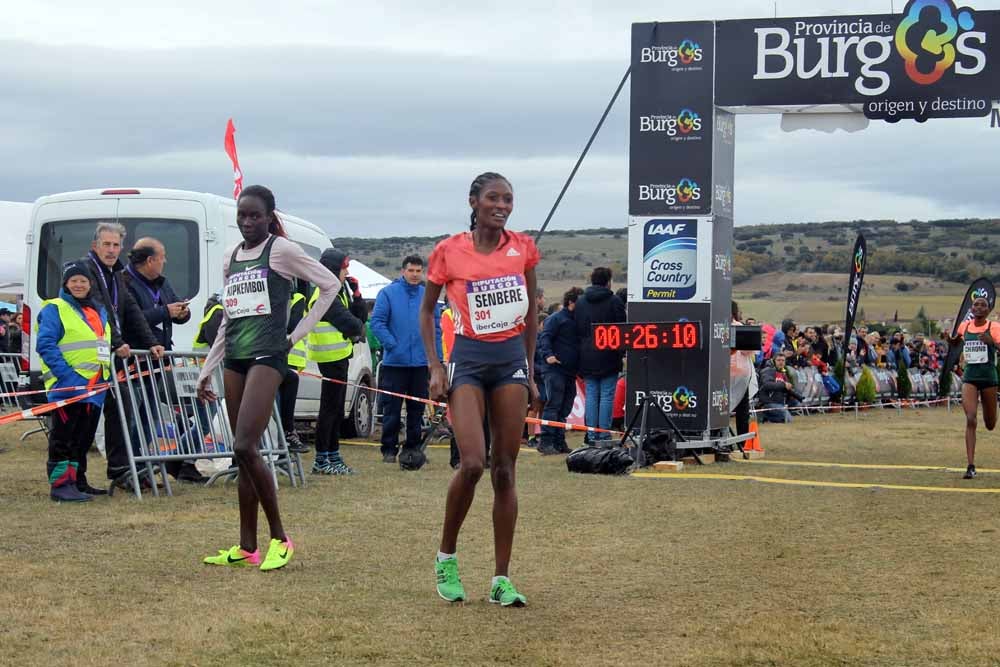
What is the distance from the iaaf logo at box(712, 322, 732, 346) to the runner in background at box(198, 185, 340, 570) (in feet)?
26.7

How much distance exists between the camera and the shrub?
2941 cm

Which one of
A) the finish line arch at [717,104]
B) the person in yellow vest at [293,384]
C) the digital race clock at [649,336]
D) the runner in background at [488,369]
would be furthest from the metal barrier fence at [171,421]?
the runner in background at [488,369]

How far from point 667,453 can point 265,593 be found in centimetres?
824

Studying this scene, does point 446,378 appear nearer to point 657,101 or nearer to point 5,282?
point 657,101

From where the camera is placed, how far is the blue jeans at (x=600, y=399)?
55.9 feet

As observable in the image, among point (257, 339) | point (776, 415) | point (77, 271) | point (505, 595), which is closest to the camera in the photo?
point (505, 595)

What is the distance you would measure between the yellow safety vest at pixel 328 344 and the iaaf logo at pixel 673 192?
3628 millimetres

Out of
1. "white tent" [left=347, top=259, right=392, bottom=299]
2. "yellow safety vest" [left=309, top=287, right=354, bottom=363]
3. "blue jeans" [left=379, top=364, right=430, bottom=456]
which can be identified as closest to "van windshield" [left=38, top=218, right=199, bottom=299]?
"yellow safety vest" [left=309, top=287, right=354, bottom=363]

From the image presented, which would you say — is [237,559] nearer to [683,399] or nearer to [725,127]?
[683,399]

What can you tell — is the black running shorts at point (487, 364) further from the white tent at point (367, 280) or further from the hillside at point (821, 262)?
the hillside at point (821, 262)

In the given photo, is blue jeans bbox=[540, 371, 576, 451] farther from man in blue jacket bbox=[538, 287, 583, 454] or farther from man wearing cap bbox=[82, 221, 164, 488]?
man wearing cap bbox=[82, 221, 164, 488]

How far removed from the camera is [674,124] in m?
15.1

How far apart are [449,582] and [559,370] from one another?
10.1 m

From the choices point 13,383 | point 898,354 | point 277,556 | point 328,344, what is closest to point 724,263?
point 328,344
